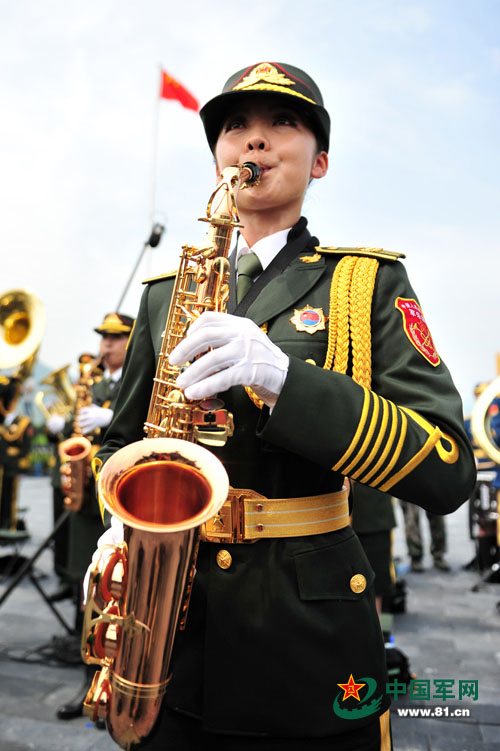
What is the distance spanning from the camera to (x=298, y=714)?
1678mm

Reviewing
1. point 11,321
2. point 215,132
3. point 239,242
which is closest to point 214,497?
point 239,242

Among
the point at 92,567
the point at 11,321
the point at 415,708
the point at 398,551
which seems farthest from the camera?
the point at 398,551

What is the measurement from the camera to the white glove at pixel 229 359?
161cm

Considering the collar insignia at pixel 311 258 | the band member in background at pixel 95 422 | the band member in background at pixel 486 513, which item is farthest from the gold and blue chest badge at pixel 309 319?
the band member in background at pixel 486 513

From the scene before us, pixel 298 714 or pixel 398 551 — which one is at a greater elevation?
pixel 298 714

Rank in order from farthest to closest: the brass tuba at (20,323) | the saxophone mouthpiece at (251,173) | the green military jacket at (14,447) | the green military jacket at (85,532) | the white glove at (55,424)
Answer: the green military jacket at (14,447) < the white glove at (55,424) < the brass tuba at (20,323) < the green military jacket at (85,532) < the saxophone mouthpiece at (251,173)

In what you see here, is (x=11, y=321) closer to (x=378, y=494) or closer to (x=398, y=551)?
(x=378, y=494)

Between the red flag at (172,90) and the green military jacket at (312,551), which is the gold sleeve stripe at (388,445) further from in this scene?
the red flag at (172,90)

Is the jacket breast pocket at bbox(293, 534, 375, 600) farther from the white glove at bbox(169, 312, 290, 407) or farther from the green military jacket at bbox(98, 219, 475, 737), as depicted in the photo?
the white glove at bbox(169, 312, 290, 407)

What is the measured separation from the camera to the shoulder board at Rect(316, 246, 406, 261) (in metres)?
2.01

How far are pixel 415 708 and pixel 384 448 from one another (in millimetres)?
3725

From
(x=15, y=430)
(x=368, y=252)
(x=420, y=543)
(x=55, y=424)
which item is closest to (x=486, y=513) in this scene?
(x=420, y=543)

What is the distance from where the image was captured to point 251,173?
6.59 ft

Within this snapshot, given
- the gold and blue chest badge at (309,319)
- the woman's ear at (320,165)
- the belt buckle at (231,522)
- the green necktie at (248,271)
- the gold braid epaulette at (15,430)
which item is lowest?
the gold braid epaulette at (15,430)
